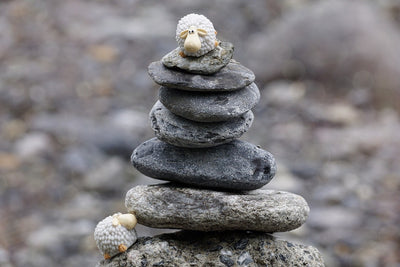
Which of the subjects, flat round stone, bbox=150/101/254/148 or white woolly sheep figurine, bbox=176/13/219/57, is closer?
white woolly sheep figurine, bbox=176/13/219/57

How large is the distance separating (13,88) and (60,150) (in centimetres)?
257

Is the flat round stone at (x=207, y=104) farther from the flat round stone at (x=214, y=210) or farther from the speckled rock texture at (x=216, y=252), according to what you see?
the speckled rock texture at (x=216, y=252)

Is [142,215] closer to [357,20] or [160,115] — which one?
[160,115]

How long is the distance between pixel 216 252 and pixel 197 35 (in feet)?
5.40

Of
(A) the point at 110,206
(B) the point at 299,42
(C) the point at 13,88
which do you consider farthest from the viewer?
(B) the point at 299,42

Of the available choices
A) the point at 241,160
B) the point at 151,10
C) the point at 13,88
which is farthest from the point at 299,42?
the point at 241,160

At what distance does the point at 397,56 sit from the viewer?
14828 millimetres

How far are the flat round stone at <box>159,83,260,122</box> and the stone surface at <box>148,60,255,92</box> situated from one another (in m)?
0.09

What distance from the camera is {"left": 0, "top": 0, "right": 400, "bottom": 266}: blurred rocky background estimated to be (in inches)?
425

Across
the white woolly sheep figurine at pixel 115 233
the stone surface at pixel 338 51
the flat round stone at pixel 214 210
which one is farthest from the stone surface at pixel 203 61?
the stone surface at pixel 338 51

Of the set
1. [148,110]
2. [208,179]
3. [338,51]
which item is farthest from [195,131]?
[338,51]

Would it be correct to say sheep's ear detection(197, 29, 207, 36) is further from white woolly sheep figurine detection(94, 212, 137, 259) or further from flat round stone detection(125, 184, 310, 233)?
white woolly sheep figurine detection(94, 212, 137, 259)

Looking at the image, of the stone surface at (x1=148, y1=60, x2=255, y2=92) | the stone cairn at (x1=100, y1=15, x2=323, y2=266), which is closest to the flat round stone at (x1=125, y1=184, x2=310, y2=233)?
the stone cairn at (x1=100, y1=15, x2=323, y2=266)

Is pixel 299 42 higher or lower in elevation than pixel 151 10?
lower
